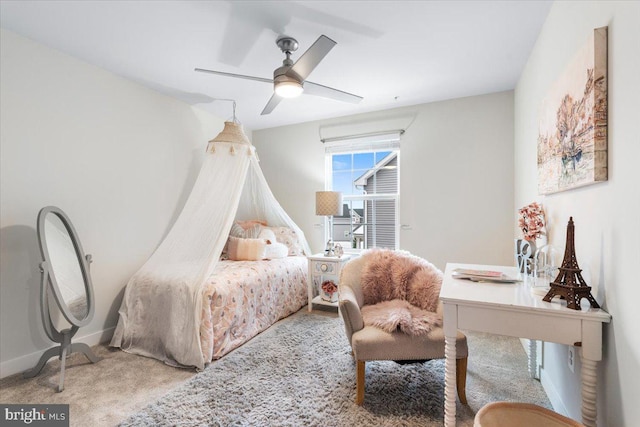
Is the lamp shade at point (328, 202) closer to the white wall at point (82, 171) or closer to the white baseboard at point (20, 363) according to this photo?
the white wall at point (82, 171)

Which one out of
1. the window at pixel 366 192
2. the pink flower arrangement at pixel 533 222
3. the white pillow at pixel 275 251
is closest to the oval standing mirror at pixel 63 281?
the white pillow at pixel 275 251

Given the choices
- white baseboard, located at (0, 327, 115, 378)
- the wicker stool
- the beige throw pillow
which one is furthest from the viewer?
the beige throw pillow

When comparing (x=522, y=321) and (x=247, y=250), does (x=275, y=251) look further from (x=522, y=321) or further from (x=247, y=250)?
(x=522, y=321)

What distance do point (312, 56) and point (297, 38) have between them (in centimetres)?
44

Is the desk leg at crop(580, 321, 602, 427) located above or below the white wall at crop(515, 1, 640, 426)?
below

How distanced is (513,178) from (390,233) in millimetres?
1524

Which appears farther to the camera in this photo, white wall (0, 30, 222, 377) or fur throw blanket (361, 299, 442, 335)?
white wall (0, 30, 222, 377)

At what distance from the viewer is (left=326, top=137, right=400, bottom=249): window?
153 inches

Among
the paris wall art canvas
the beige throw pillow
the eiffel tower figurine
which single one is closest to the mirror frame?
the beige throw pillow

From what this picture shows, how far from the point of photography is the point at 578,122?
1405mm

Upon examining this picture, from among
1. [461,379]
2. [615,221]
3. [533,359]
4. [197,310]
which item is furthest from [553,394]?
[197,310]

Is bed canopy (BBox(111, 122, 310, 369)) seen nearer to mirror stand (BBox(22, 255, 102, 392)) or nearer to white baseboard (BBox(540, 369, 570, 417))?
mirror stand (BBox(22, 255, 102, 392))

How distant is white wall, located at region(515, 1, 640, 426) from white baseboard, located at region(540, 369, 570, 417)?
0.01m

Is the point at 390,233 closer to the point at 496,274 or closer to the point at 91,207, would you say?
the point at 496,274
